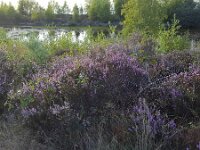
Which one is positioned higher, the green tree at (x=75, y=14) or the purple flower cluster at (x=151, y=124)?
the purple flower cluster at (x=151, y=124)

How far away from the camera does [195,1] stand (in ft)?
184

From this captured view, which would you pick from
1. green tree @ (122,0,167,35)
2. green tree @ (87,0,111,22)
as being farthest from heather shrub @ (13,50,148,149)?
green tree @ (87,0,111,22)

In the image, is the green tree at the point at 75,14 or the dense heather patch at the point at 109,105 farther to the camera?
the green tree at the point at 75,14

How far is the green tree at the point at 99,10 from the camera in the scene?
66.0m

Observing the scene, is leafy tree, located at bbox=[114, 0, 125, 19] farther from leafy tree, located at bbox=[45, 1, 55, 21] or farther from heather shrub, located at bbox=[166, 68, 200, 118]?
heather shrub, located at bbox=[166, 68, 200, 118]

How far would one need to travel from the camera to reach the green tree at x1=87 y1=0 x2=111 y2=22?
217 feet

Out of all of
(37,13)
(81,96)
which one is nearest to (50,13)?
(37,13)

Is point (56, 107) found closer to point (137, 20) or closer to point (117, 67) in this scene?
point (117, 67)

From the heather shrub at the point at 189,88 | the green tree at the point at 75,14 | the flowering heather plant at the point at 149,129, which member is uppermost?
the heather shrub at the point at 189,88

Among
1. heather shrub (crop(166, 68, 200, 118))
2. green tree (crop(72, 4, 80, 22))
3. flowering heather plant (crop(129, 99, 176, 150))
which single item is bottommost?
green tree (crop(72, 4, 80, 22))

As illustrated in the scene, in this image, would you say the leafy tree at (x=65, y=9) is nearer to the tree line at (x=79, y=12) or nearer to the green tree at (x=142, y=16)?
the tree line at (x=79, y=12)

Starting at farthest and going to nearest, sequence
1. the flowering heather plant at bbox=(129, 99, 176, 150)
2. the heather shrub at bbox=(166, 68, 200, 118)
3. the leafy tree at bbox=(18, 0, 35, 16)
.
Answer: the leafy tree at bbox=(18, 0, 35, 16), the heather shrub at bbox=(166, 68, 200, 118), the flowering heather plant at bbox=(129, 99, 176, 150)

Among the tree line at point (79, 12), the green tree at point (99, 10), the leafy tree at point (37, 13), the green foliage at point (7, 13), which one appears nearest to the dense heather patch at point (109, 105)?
the tree line at point (79, 12)

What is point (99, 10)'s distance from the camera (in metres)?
65.9
